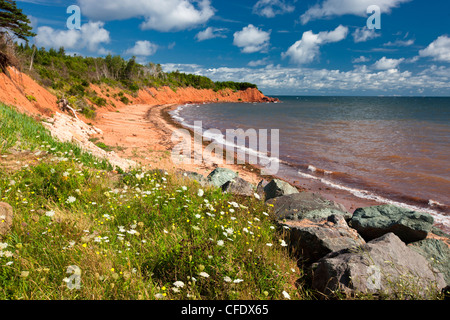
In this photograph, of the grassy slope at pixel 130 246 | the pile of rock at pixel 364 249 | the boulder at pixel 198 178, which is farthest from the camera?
the boulder at pixel 198 178

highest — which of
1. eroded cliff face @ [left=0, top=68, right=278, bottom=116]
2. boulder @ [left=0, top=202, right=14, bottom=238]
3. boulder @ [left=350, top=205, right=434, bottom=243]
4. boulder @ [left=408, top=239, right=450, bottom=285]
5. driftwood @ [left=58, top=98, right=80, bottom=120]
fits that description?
eroded cliff face @ [left=0, top=68, right=278, bottom=116]

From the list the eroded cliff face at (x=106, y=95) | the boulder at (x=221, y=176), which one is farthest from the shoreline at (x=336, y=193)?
the eroded cliff face at (x=106, y=95)

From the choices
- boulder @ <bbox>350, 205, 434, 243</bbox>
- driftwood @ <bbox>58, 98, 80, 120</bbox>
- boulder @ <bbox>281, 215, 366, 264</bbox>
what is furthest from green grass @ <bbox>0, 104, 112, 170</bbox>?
driftwood @ <bbox>58, 98, 80, 120</bbox>

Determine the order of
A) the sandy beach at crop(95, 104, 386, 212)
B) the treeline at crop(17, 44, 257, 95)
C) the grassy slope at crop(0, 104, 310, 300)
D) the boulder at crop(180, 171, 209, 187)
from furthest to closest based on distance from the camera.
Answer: the treeline at crop(17, 44, 257, 95), the sandy beach at crop(95, 104, 386, 212), the boulder at crop(180, 171, 209, 187), the grassy slope at crop(0, 104, 310, 300)

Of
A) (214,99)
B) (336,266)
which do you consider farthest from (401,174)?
(214,99)

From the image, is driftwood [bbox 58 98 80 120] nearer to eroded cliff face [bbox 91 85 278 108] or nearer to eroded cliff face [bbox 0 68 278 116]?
eroded cliff face [bbox 0 68 278 116]

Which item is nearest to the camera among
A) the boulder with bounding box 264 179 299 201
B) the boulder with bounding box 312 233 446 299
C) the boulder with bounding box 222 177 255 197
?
the boulder with bounding box 312 233 446 299

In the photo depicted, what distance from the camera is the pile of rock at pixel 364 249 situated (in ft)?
10.2

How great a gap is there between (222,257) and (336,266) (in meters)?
1.62

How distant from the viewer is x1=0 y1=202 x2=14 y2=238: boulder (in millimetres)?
3453

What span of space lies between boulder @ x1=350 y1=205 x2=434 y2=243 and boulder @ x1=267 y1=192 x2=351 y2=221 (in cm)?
47

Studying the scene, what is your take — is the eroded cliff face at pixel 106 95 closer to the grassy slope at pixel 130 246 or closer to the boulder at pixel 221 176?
the boulder at pixel 221 176
